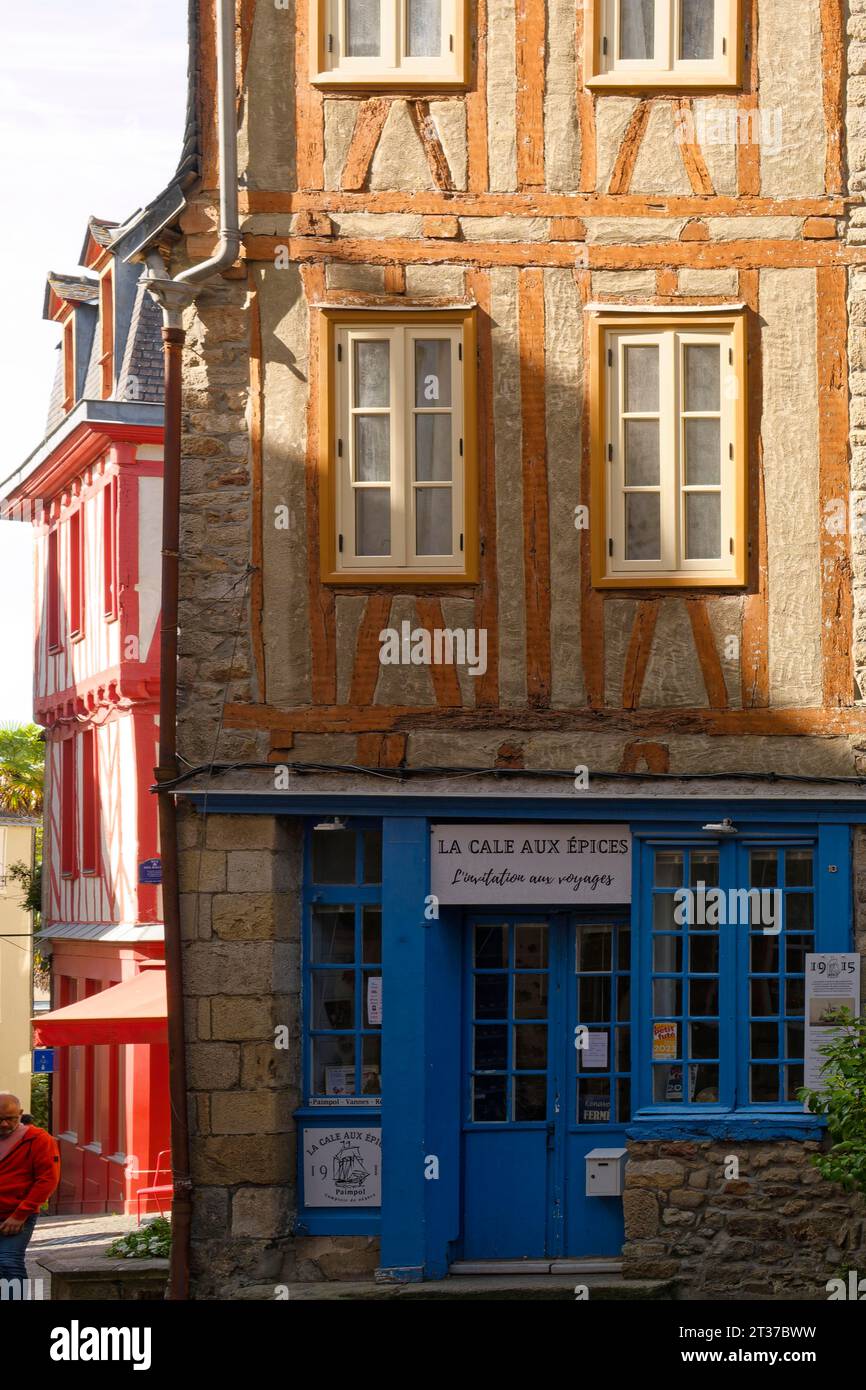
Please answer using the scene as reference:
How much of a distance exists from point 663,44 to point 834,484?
292cm

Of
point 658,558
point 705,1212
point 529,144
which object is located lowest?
point 705,1212

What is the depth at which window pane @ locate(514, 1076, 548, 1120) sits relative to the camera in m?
12.5

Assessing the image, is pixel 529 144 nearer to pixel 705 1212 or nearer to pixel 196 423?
pixel 196 423

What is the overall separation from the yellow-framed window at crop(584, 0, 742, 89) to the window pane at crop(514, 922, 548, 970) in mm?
5208

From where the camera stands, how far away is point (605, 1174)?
484 inches

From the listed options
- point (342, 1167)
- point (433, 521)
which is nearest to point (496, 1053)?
point (342, 1167)

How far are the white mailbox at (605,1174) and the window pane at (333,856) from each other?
2268 millimetres

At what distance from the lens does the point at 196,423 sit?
1237cm

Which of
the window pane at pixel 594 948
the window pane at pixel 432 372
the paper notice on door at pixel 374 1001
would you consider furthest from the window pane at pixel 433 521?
the paper notice on door at pixel 374 1001

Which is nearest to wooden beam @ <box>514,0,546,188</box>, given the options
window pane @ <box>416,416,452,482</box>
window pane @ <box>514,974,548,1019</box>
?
window pane @ <box>416,416,452,482</box>

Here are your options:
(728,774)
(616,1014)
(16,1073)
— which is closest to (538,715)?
(728,774)
